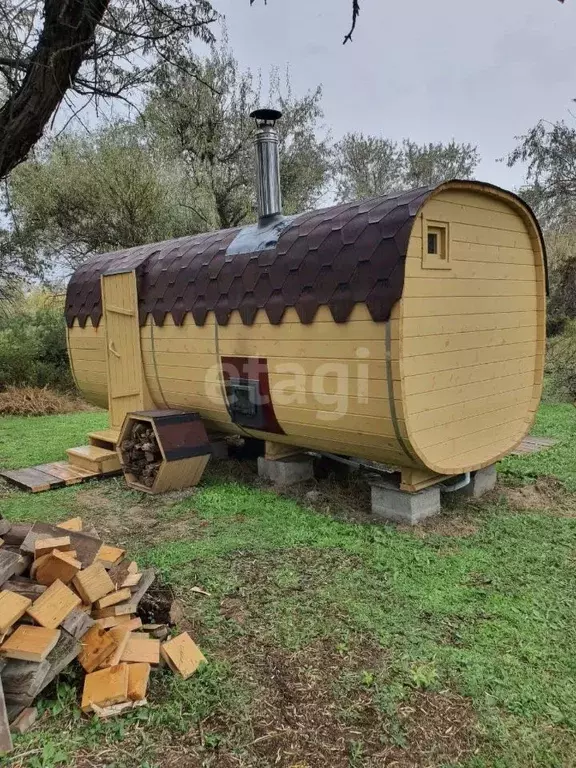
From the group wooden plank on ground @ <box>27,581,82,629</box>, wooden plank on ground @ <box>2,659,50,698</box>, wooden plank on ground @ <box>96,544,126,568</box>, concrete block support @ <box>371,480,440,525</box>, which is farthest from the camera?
concrete block support @ <box>371,480,440,525</box>

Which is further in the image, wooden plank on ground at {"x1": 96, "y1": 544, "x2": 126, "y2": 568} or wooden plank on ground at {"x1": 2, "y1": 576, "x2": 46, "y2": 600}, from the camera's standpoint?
wooden plank on ground at {"x1": 96, "y1": 544, "x2": 126, "y2": 568}

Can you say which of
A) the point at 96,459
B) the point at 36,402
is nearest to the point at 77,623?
the point at 96,459

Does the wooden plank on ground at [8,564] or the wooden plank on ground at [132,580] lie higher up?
the wooden plank on ground at [8,564]

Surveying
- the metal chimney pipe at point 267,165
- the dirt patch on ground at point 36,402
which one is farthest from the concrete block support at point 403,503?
the dirt patch on ground at point 36,402

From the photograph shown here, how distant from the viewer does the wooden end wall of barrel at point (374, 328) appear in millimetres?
4113

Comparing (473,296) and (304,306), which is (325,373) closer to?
(304,306)

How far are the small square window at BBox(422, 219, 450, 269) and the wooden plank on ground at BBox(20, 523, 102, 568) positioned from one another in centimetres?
289

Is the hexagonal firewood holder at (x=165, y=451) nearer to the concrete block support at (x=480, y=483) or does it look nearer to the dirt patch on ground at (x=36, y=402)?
the concrete block support at (x=480, y=483)

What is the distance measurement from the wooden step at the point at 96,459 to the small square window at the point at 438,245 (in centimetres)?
406

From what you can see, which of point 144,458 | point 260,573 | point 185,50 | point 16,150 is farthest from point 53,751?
point 185,50

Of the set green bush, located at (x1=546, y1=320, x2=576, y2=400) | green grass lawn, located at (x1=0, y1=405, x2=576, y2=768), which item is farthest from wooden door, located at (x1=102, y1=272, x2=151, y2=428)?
green bush, located at (x1=546, y1=320, x2=576, y2=400)

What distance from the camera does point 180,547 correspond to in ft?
13.9

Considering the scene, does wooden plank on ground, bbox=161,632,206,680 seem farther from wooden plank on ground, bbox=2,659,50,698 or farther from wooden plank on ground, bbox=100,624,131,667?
wooden plank on ground, bbox=2,659,50,698

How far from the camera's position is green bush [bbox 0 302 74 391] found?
12148 mm
